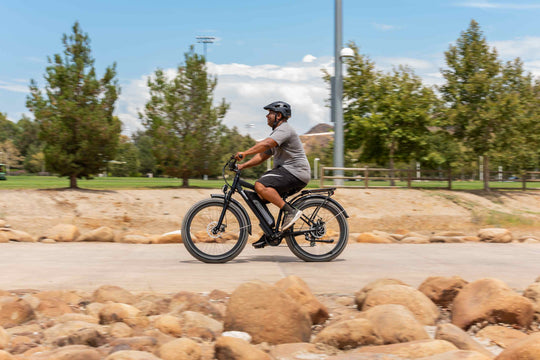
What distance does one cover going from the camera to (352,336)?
345 cm

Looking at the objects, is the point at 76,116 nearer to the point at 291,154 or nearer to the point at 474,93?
the point at 291,154

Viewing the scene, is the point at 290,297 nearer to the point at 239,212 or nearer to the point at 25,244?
the point at 239,212

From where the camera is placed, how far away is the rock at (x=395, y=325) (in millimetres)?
3432

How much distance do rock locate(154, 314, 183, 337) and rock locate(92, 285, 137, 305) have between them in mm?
600

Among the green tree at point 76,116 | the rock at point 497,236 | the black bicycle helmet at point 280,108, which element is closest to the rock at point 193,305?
the black bicycle helmet at point 280,108

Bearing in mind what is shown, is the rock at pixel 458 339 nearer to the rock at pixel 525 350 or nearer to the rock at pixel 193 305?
the rock at pixel 525 350

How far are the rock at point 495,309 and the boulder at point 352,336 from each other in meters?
0.83

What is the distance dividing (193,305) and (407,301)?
5.45ft

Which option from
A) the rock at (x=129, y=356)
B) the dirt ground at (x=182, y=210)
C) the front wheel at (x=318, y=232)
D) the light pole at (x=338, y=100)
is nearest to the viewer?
the rock at (x=129, y=356)

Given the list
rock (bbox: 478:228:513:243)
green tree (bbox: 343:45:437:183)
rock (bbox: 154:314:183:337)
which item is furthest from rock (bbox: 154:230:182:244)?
green tree (bbox: 343:45:437:183)

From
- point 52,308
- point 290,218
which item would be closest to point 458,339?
point 52,308

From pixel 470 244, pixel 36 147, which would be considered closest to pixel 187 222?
pixel 470 244

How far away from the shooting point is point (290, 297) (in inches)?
149

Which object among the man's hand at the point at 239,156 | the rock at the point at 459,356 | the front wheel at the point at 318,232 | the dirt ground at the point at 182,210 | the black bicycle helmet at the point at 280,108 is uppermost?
the black bicycle helmet at the point at 280,108
